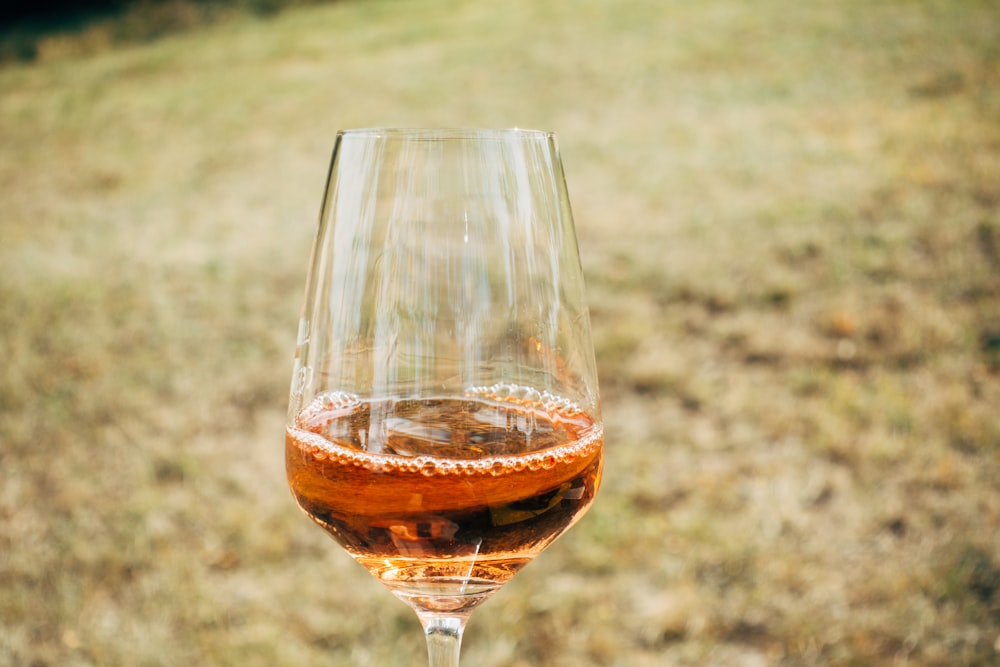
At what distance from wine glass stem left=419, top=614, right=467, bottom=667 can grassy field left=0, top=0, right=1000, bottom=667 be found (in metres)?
1.91

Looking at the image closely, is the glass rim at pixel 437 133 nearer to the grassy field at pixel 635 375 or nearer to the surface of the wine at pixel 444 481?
the surface of the wine at pixel 444 481

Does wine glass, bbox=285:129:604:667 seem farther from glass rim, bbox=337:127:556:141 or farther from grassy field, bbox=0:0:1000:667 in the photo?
grassy field, bbox=0:0:1000:667

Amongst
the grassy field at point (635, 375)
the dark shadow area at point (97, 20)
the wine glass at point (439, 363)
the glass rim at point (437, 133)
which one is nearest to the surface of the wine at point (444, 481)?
the wine glass at point (439, 363)

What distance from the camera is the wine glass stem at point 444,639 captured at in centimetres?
97

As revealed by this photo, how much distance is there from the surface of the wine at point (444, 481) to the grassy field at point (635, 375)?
1.92 meters

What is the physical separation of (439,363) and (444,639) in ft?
0.90

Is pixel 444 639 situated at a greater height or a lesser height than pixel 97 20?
greater

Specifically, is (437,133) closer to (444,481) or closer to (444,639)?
(444,481)

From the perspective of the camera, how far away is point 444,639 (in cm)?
97

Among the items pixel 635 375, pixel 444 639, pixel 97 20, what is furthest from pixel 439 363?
pixel 97 20

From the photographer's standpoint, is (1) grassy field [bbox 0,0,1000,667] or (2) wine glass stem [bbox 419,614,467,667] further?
(1) grassy field [bbox 0,0,1000,667]

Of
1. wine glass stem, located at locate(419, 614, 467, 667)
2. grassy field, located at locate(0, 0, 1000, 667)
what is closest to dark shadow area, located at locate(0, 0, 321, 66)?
grassy field, located at locate(0, 0, 1000, 667)

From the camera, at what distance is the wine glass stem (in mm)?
972

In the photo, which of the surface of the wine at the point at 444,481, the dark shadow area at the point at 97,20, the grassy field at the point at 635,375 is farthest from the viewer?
the dark shadow area at the point at 97,20
